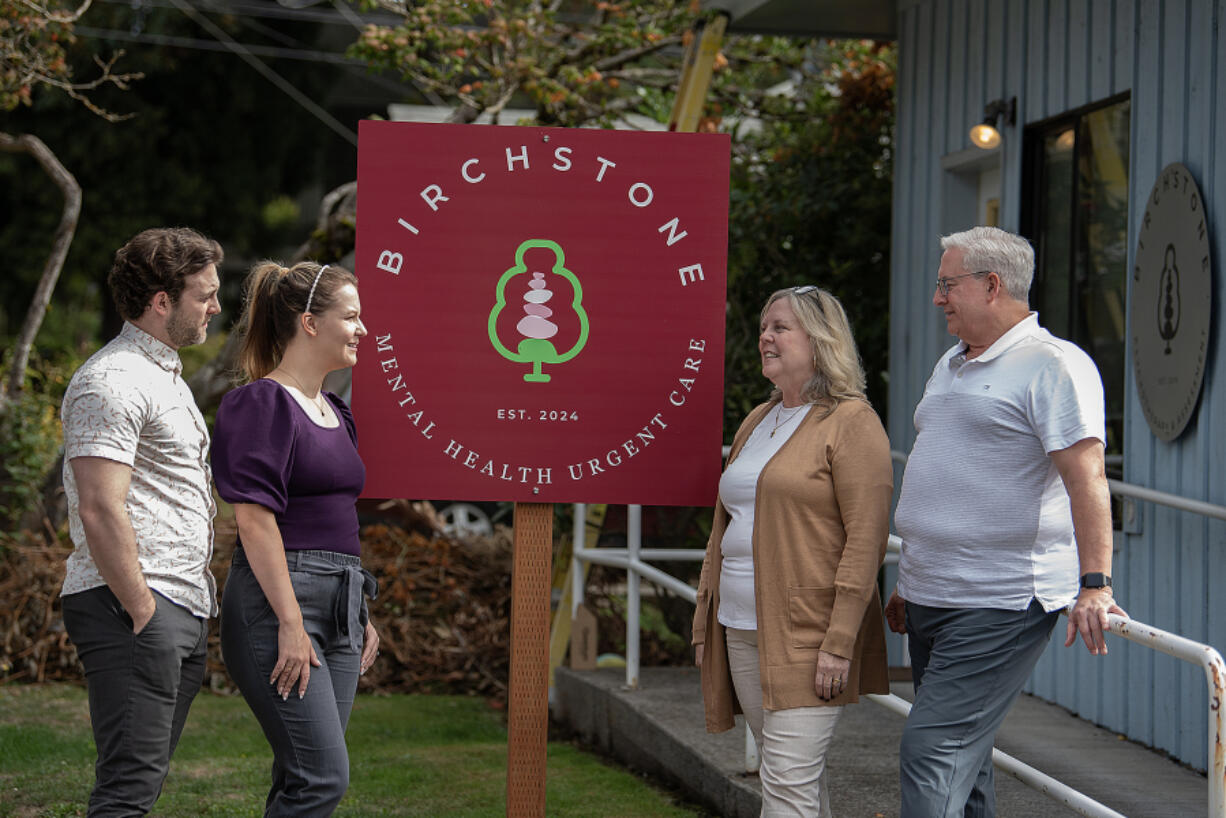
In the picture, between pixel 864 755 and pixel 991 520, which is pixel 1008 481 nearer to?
pixel 991 520

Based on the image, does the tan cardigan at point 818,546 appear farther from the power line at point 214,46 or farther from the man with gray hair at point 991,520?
the power line at point 214,46

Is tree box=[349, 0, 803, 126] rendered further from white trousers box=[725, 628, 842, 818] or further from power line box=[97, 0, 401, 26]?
power line box=[97, 0, 401, 26]

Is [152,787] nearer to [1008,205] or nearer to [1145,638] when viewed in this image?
[1145,638]

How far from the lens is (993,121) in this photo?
667 centimetres

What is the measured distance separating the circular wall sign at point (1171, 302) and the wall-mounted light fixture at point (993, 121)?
1352 mm

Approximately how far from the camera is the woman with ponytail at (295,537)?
10.5 feet

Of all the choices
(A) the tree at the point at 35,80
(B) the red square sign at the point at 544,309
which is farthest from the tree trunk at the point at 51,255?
(B) the red square sign at the point at 544,309

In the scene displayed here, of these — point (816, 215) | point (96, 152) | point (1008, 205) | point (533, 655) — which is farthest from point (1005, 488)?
point (96, 152)

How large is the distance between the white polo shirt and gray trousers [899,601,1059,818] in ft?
0.14

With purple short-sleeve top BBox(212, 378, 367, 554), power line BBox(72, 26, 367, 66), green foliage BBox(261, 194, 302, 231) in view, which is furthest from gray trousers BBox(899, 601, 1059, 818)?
green foliage BBox(261, 194, 302, 231)

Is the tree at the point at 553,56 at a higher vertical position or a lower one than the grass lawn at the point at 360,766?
higher

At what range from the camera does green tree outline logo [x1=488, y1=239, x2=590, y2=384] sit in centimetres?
397

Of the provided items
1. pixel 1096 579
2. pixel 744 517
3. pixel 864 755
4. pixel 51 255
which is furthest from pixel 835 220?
pixel 1096 579

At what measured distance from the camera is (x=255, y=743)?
654 centimetres
